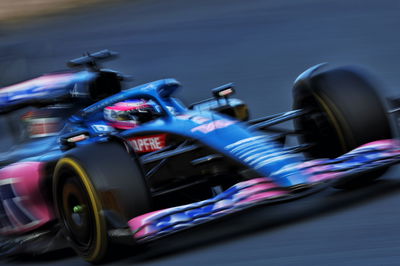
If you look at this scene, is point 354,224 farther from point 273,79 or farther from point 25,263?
point 273,79

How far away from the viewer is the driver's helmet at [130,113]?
20.1 ft

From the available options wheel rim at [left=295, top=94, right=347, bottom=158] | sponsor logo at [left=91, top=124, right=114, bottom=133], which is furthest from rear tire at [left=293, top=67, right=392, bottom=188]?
sponsor logo at [left=91, top=124, right=114, bottom=133]

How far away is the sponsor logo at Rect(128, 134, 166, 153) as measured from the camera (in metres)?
5.80

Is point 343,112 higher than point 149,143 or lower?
lower

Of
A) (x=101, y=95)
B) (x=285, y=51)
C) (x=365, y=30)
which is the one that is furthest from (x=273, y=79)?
(x=101, y=95)

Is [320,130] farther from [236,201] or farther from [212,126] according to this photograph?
[236,201]

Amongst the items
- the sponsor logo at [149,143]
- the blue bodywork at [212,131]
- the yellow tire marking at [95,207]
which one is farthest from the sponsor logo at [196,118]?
the yellow tire marking at [95,207]

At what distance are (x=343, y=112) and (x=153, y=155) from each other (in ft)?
4.12

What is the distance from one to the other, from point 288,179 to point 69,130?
6.36 ft

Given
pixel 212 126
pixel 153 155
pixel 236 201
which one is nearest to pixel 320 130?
pixel 212 126

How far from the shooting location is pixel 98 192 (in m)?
4.90

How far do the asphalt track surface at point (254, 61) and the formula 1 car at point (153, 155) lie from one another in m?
0.23

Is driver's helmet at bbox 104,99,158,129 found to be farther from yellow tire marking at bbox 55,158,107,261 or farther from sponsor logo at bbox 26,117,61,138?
yellow tire marking at bbox 55,158,107,261

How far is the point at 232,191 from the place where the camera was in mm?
4965
